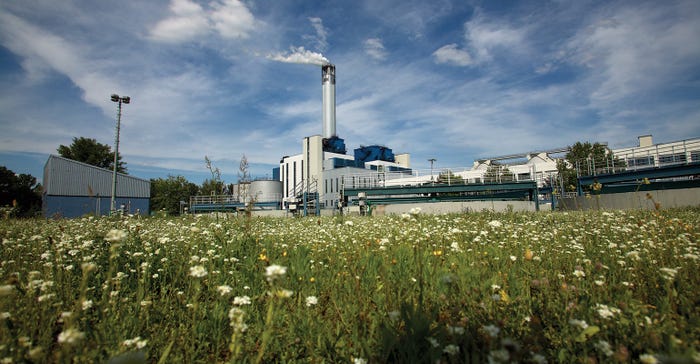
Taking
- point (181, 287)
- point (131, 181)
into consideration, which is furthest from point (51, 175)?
point (181, 287)

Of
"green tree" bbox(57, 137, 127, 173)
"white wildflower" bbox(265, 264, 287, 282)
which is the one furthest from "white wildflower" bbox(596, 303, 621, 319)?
"green tree" bbox(57, 137, 127, 173)

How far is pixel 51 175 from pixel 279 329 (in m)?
45.0

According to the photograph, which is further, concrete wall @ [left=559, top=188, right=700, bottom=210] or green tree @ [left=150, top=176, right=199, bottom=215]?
green tree @ [left=150, top=176, right=199, bottom=215]

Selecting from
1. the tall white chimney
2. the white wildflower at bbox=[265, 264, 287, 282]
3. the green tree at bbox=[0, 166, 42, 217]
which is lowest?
the white wildflower at bbox=[265, 264, 287, 282]

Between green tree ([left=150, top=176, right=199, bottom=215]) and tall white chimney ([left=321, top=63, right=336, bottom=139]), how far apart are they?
32.3 meters

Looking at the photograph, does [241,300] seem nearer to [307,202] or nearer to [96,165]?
[307,202]

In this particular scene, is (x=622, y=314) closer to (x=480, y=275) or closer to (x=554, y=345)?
(x=554, y=345)

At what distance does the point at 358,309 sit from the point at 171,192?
7089cm

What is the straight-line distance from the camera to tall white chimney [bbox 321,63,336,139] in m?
52.4

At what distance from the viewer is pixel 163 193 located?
6319 cm

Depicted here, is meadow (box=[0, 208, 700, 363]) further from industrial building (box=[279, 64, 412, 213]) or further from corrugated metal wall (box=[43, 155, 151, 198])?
corrugated metal wall (box=[43, 155, 151, 198])

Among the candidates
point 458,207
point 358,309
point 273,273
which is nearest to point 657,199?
point 458,207

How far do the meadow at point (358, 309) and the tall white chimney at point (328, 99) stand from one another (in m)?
49.0

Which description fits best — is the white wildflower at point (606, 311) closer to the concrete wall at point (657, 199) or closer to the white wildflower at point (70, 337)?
the white wildflower at point (70, 337)
